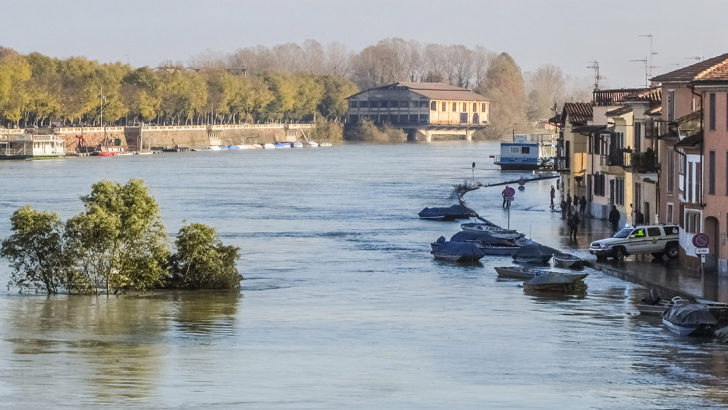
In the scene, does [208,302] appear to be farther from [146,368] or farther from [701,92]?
[701,92]

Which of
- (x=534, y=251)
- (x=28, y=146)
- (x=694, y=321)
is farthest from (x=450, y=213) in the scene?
(x=28, y=146)

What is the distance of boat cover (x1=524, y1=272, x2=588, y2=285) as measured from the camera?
4044cm

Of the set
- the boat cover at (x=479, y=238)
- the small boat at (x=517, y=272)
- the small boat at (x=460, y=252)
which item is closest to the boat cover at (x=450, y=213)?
the boat cover at (x=479, y=238)

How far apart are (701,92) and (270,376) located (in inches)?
757

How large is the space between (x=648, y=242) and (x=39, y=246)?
834 inches

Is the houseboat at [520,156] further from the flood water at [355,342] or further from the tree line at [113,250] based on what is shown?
the tree line at [113,250]

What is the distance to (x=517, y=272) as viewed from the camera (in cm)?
4531

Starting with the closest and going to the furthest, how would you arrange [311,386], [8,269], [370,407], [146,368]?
[370,407]
[311,386]
[146,368]
[8,269]

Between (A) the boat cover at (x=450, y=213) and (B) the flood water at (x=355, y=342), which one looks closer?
(B) the flood water at (x=355, y=342)

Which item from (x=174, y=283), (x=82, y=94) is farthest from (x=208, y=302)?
(x=82, y=94)

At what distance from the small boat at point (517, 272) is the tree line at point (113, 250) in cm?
989

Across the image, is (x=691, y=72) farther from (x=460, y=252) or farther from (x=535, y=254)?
(x=460, y=252)

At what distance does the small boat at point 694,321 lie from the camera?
31.4 metres

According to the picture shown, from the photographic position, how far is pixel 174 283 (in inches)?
1702
